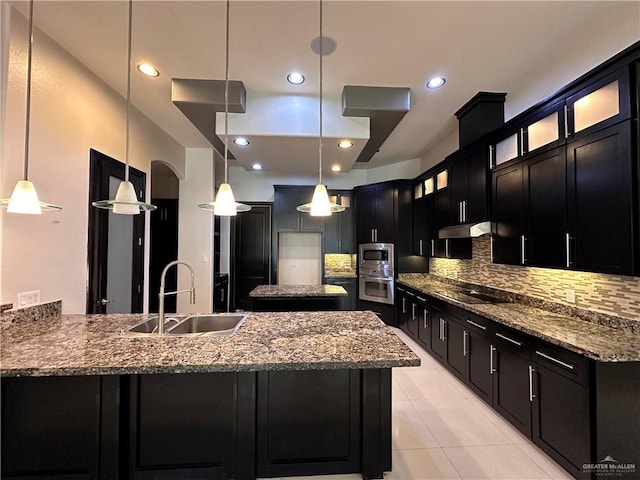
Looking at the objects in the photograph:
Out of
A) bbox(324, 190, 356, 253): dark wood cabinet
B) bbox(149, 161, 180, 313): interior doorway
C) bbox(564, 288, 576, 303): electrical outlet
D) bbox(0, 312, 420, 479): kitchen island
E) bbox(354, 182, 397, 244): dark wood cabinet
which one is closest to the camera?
bbox(0, 312, 420, 479): kitchen island

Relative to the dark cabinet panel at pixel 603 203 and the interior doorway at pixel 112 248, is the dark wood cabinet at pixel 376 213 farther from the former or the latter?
the interior doorway at pixel 112 248

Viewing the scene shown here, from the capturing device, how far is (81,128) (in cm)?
247

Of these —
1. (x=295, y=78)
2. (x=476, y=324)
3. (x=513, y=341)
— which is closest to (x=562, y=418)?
(x=513, y=341)

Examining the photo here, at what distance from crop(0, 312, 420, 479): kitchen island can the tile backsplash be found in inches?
66.4

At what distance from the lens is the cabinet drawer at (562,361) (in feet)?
5.47

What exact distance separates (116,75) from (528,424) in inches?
176

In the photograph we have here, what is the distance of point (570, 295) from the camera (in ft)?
7.76

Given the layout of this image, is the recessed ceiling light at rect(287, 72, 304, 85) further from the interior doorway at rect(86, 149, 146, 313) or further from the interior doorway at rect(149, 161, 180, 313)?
the interior doorway at rect(149, 161, 180, 313)

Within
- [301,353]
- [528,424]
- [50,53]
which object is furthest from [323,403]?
[50,53]

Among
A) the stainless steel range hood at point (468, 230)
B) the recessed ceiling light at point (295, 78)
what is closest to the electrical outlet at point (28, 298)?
the recessed ceiling light at point (295, 78)

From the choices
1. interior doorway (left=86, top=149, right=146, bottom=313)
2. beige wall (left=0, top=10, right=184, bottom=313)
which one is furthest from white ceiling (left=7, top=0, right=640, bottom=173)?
interior doorway (left=86, top=149, right=146, bottom=313)

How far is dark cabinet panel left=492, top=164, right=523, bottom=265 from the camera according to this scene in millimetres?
2600

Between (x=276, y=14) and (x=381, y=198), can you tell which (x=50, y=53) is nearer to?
(x=276, y=14)

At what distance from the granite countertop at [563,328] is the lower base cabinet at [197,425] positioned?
44.3 inches
